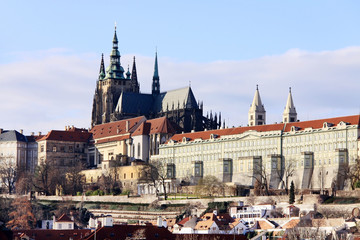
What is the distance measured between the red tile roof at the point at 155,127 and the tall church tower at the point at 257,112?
15.5 meters

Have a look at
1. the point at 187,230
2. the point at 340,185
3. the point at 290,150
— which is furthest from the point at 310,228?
the point at 290,150

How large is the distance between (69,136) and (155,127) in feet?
76.2

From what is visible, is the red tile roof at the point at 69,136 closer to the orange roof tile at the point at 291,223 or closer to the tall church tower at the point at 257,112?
the tall church tower at the point at 257,112

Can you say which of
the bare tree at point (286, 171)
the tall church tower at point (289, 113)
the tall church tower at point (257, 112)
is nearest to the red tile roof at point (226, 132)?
the tall church tower at point (257, 112)

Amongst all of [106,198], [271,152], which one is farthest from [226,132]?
[106,198]

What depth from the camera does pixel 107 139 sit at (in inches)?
7485

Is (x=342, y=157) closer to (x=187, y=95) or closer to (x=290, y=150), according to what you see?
(x=290, y=150)

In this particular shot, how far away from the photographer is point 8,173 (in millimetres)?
184500

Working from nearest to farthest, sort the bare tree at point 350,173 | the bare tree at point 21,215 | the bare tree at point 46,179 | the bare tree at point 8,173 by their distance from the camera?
1. the bare tree at point 21,215
2. the bare tree at point 350,173
3. the bare tree at point 46,179
4. the bare tree at point 8,173

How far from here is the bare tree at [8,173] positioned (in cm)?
18350

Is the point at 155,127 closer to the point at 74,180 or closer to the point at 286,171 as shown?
the point at 74,180

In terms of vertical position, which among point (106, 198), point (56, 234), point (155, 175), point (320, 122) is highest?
point (320, 122)

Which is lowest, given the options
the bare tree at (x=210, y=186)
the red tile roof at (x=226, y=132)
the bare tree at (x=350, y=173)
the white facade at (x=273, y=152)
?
the bare tree at (x=210, y=186)

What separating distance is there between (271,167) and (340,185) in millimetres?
13944
